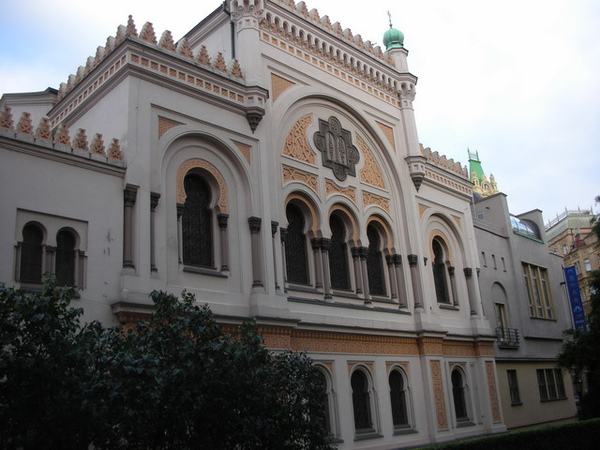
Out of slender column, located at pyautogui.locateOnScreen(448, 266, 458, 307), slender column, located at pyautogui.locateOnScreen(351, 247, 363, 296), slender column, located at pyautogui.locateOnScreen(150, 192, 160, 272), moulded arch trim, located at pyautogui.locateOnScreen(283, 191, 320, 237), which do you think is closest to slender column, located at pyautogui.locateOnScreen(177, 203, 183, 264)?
slender column, located at pyautogui.locateOnScreen(150, 192, 160, 272)

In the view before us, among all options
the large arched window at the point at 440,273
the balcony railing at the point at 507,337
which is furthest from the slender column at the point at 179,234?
the balcony railing at the point at 507,337

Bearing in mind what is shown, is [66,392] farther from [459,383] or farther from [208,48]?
[459,383]

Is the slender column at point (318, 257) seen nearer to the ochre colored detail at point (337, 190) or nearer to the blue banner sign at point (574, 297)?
the ochre colored detail at point (337, 190)

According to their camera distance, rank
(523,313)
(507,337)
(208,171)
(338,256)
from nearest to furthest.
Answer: (208,171) < (338,256) < (507,337) < (523,313)

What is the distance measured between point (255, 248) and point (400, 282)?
23.1 ft

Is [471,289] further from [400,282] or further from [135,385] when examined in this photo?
[135,385]

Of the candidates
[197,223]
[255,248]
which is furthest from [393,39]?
[197,223]

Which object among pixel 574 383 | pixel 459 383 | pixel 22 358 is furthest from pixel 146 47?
pixel 574 383

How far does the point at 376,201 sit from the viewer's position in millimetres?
22219

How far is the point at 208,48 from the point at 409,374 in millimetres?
12388

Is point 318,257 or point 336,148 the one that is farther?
point 336,148

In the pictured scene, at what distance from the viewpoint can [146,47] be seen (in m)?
15.8

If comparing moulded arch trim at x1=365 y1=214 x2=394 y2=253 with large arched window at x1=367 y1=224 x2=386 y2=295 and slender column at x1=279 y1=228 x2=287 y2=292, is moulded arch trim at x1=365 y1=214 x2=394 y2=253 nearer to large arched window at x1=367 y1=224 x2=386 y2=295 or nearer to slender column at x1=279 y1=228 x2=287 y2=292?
large arched window at x1=367 y1=224 x2=386 y2=295

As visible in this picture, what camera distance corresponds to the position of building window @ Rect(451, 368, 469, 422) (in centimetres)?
2309
